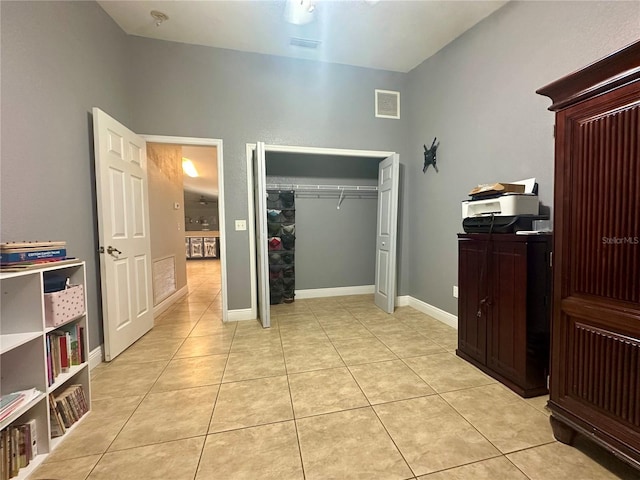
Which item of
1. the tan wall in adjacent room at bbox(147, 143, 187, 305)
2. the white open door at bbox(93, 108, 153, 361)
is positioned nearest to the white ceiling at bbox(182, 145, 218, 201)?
the tan wall in adjacent room at bbox(147, 143, 187, 305)

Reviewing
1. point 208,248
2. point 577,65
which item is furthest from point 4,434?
point 208,248

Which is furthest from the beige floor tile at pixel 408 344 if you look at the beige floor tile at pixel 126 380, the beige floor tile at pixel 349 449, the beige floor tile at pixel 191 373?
the beige floor tile at pixel 126 380

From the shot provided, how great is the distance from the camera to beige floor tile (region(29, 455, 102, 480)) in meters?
1.19

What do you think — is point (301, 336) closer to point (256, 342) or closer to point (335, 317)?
point (256, 342)

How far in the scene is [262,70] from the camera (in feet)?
10.1

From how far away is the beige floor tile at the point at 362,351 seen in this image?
2209mm

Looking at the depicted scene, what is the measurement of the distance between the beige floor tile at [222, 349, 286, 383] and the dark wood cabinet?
1510mm

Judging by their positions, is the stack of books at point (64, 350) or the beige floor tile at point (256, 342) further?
the beige floor tile at point (256, 342)

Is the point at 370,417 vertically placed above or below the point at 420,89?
below

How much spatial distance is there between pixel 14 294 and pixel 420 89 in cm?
390

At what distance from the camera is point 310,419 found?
4.98 feet

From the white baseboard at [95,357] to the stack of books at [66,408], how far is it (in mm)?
650

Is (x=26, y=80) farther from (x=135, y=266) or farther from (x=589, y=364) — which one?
(x=589, y=364)

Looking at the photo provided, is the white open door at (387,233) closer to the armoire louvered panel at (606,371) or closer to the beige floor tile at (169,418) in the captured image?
the armoire louvered panel at (606,371)
